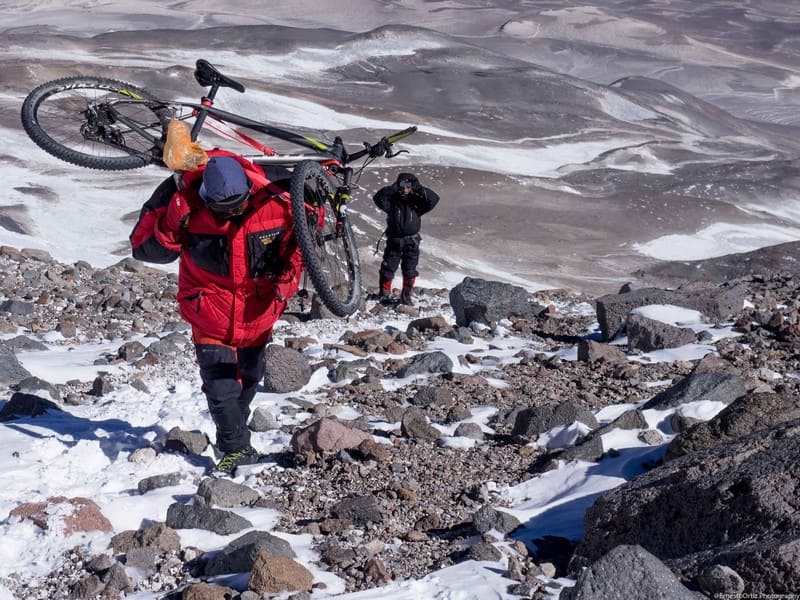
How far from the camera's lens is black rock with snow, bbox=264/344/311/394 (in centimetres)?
589

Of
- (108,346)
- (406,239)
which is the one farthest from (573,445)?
(406,239)

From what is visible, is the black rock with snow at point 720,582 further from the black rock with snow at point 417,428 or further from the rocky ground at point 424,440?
the black rock with snow at point 417,428

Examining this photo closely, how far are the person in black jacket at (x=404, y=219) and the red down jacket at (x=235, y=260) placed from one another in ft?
18.3

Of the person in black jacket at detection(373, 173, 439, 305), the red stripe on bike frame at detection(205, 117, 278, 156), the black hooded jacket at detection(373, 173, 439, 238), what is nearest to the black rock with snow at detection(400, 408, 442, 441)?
the red stripe on bike frame at detection(205, 117, 278, 156)

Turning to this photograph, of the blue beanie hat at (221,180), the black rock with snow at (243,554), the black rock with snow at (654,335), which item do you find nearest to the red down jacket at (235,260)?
the blue beanie hat at (221,180)

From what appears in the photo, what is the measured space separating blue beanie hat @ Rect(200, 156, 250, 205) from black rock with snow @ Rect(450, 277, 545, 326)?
14.9 feet

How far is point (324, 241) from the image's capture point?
16.6 ft

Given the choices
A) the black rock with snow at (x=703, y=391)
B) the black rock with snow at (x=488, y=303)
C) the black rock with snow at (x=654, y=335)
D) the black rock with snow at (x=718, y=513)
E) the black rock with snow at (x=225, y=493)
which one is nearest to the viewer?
the black rock with snow at (x=718, y=513)

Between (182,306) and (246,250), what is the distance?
0.46 metres

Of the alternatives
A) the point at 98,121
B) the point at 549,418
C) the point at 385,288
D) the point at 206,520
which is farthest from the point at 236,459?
the point at 385,288

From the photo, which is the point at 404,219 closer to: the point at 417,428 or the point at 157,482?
the point at 417,428

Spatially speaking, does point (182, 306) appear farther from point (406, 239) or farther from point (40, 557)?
point (406, 239)

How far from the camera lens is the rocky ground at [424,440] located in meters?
3.35

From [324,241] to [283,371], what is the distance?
1162 mm
